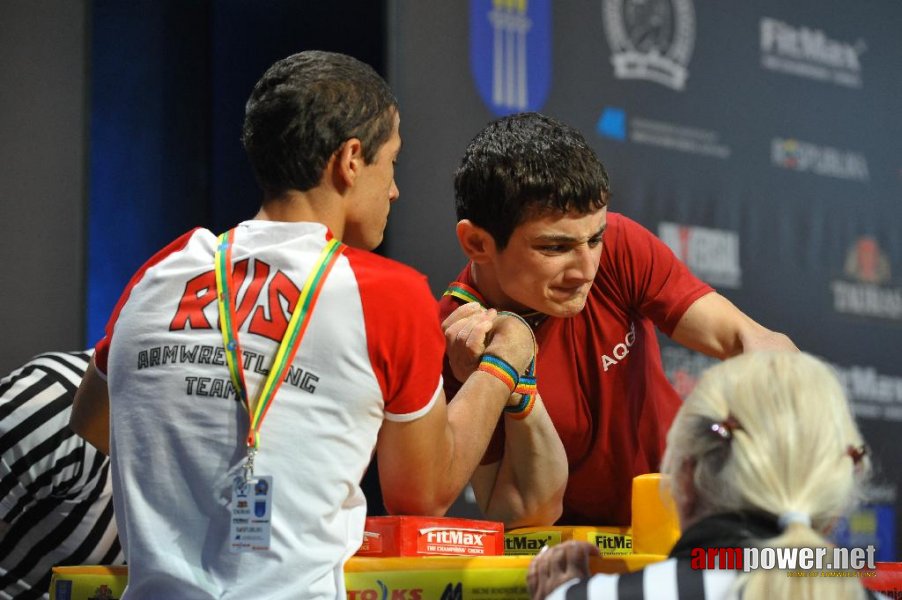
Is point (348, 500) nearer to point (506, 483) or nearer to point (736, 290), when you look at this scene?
point (506, 483)

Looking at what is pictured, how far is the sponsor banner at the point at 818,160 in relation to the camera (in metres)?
4.68

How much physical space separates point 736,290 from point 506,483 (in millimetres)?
2515

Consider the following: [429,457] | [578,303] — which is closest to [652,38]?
[578,303]

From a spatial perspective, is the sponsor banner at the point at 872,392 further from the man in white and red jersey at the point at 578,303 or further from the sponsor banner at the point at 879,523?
Answer: the man in white and red jersey at the point at 578,303

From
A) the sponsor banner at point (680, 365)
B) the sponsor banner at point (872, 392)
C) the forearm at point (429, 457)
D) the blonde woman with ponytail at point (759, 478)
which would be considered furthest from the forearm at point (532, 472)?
the sponsor banner at point (872, 392)

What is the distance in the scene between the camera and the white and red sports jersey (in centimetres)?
140

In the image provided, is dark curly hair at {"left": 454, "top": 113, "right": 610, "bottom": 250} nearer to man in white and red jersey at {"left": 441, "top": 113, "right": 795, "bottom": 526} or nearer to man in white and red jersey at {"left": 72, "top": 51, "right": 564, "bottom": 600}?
man in white and red jersey at {"left": 441, "top": 113, "right": 795, "bottom": 526}

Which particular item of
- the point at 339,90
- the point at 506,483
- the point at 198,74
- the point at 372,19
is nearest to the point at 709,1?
the point at 372,19

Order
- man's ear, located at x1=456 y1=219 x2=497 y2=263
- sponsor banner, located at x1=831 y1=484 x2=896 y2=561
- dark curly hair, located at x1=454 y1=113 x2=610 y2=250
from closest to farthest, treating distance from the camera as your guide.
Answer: dark curly hair, located at x1=454 y1=113 x2=610 y2=250 → man's ear, located at x1=456 y1=219 x2=497 y2=263 → sponsor banner, located at x1=831 y1=484 x2=896 y2=561

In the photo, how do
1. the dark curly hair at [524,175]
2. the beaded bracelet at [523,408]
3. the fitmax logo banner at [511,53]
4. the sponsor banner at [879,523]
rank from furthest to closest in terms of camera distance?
the sponsor banner at [879,523] < the fitmax logo banner at [511,53] < the dark curly hair at [524,175] < the beaded bracelet at [523,408]

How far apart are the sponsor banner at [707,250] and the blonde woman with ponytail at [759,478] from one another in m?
3.01

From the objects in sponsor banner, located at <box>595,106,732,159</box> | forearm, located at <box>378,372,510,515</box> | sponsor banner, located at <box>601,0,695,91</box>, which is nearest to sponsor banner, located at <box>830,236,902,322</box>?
sponsor banner, located at <box>595,106,732,159</box>

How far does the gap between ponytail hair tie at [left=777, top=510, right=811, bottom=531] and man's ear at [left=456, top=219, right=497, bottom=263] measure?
3.43ft

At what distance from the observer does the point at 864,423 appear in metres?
4.80
